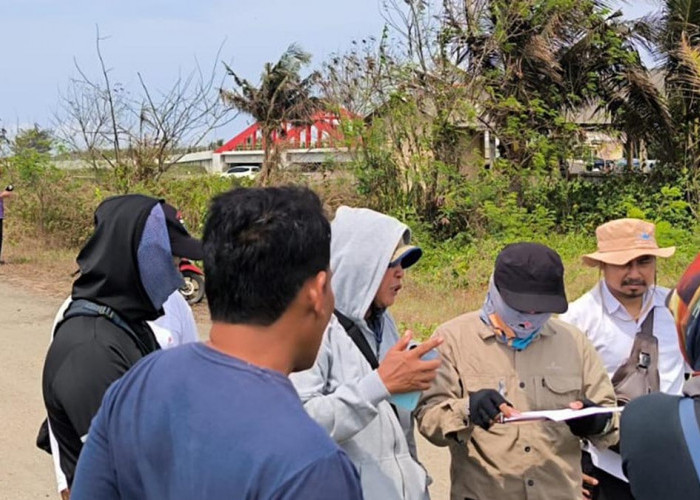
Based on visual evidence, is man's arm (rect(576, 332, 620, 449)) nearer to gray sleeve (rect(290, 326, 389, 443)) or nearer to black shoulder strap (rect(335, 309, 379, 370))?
black shoulder strap (rect(335, 309, 379, 370))

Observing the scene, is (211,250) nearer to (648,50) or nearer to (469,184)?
(469,184)

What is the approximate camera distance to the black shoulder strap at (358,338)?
254cm

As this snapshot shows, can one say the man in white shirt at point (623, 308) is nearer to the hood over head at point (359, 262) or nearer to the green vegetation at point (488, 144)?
the hood over head at point (359, 262)

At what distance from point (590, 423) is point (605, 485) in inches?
25.3

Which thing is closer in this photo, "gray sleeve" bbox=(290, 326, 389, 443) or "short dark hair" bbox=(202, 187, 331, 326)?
"short dark hair" bbox=(202, 187, 331, 326)

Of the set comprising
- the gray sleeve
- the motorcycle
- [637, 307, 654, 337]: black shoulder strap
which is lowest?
the motorcycle

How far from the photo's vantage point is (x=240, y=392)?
1336mm

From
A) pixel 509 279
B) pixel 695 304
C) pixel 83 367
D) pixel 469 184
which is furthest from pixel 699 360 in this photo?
pixel 469 184

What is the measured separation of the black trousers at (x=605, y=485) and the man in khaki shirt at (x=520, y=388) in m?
0.38

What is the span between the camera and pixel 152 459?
141 centimetres

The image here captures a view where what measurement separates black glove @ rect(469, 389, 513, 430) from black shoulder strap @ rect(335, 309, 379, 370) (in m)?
0.35

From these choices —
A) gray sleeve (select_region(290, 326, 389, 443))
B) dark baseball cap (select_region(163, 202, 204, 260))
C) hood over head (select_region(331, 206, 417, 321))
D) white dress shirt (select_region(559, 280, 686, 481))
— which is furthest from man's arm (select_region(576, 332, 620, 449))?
dark baseball cap (select_region(163, 202, 204, 260))

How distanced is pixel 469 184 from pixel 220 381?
1252cm

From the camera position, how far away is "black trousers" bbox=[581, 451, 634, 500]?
3.14 metres
